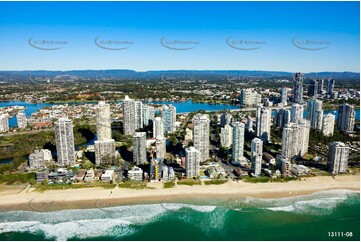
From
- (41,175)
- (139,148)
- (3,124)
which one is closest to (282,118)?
(139,148)

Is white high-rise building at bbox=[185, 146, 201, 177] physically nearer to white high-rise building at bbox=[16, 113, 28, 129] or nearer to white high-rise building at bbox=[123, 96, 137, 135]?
white high-rise building at bbox=[123, 96, 137, 135]

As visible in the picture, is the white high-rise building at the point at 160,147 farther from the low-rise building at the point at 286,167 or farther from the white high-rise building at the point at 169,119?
the white high-rise building at the point at 169,119

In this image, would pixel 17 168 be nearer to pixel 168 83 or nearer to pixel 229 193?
pixel 229 193

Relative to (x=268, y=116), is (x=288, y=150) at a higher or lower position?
lower

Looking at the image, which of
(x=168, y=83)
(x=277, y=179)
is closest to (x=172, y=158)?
(x=277, y=179)

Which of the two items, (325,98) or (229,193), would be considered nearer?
(229,193)

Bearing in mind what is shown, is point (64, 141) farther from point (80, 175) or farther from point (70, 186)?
point (70, 186)

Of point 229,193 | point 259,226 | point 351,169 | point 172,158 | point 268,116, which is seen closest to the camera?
point 259,226
